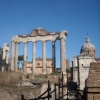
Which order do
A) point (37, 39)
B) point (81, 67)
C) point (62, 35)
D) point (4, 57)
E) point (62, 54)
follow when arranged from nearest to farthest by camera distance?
point (62, 54) → point (62, 35) → point (37, 39) → point (81, 67) → point (4, 57)

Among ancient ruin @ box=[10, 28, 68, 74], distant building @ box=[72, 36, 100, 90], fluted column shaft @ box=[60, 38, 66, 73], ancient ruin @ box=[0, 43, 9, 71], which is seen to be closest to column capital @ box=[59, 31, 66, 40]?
ancient ruin @ box=[10, 28, 68, 74]

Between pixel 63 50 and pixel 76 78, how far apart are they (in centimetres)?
1027

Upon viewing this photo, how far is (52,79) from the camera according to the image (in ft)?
93.7

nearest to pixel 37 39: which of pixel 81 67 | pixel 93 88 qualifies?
pixel 81 67

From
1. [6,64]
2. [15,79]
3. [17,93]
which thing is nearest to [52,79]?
[15,79]

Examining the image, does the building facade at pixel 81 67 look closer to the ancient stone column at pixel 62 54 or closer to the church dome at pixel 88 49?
the ancient stone column at pixel 62 54

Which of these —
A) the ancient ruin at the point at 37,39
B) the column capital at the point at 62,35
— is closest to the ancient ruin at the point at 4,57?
the ancient ruin at the point at 37,39

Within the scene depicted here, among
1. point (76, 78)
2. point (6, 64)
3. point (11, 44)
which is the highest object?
point (11, 44)

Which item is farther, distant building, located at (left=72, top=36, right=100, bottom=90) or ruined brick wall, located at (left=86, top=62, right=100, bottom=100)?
distant building, located at (left=72, top=36, right=100, bottom=90)

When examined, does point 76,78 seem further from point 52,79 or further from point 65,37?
point 52,79

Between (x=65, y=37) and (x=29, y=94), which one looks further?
(x=65, y=37)

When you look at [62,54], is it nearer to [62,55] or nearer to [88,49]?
[62,55]

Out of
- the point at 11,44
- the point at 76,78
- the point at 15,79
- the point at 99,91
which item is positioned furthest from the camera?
the point at 76,78

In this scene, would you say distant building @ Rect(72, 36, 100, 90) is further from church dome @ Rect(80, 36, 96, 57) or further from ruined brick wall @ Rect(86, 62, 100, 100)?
ruined brick wall @ Rect(86, 62, 100, 100)
